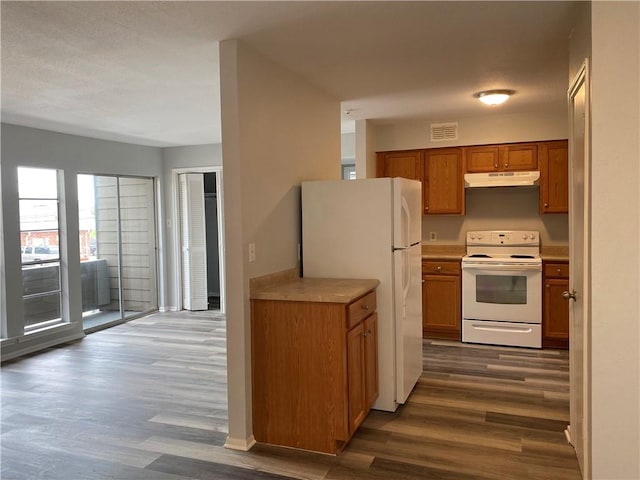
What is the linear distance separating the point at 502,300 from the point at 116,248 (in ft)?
16.1

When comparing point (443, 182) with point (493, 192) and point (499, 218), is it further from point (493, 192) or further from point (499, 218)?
point (499, 218)

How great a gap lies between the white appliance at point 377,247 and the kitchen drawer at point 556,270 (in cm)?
208

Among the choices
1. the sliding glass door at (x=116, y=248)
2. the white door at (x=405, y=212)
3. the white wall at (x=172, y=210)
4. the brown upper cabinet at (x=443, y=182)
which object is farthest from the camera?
the white wall at (x=172, y=210)

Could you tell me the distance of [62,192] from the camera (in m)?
5.87

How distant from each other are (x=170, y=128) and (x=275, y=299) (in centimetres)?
357

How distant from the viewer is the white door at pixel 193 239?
7.36m

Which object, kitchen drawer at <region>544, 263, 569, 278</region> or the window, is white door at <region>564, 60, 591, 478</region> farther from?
the window

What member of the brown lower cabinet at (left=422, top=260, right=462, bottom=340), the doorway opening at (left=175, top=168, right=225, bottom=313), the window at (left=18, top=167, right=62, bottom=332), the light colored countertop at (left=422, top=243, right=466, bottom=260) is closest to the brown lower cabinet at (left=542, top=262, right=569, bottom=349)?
the brown lower cabinet at (left=422, top=260, right=462, bottom=340)

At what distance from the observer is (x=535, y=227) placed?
5617 mm

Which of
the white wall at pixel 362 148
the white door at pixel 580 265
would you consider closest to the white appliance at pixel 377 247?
the white door at pixel 580 265

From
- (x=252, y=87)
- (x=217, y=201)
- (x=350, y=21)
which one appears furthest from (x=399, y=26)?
(x=217, y=201)

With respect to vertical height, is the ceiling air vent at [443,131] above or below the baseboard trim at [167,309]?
above

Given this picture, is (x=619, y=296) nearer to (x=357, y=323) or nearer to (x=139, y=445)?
(x=357, y=323)

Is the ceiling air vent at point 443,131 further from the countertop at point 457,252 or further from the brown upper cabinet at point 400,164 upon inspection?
the countertop at point 457,252
